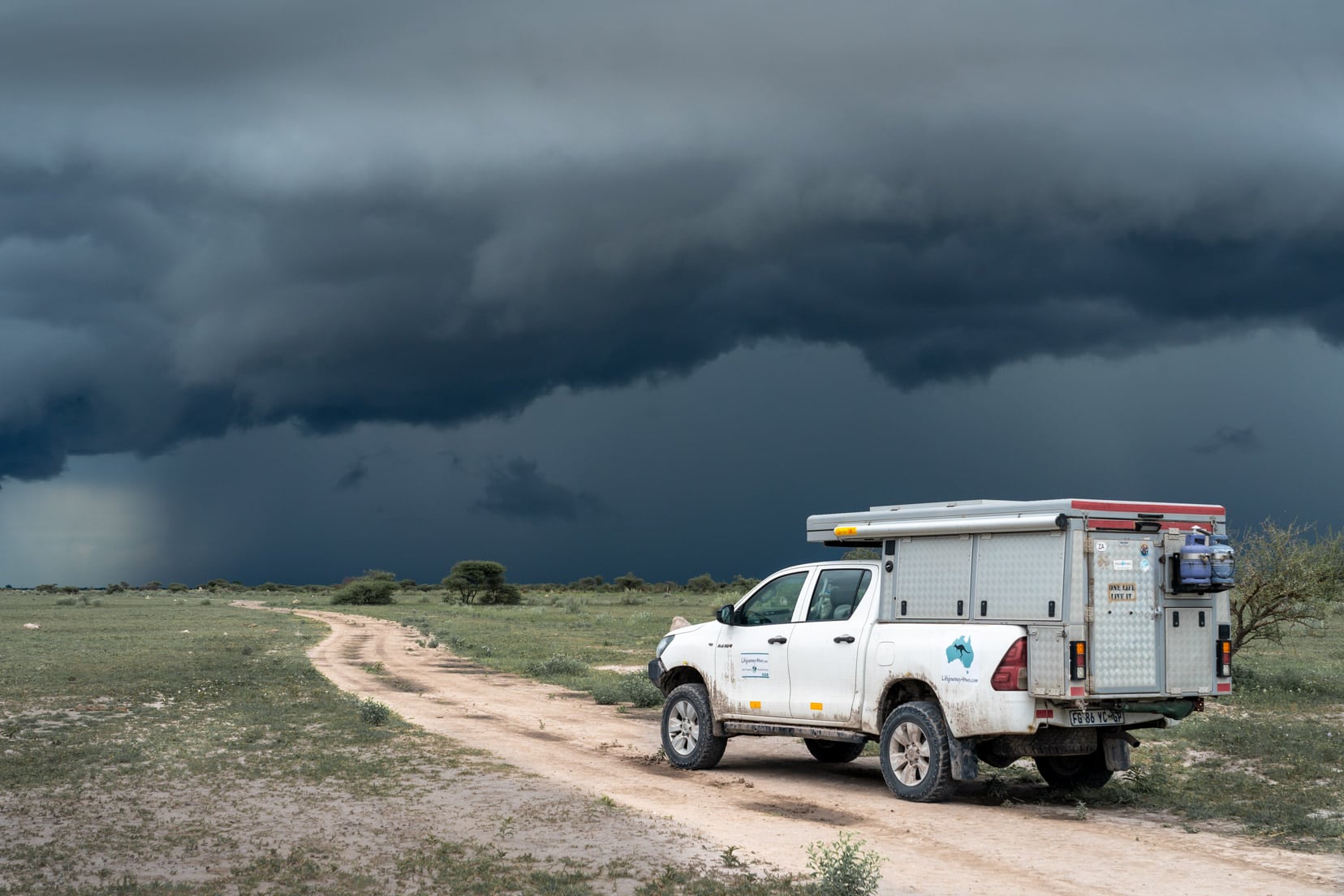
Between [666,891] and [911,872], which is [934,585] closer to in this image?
[911,872]

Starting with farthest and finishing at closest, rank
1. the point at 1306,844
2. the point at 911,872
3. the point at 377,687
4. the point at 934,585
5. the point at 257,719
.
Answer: the point at 377,687
the point at 257,719
the point at 934,585
the point at 1306,844
the point at 911,872

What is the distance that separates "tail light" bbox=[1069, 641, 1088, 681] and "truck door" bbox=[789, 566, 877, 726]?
243cm

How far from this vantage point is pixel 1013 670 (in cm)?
1149

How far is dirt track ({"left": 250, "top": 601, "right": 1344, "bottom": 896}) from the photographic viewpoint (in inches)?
358

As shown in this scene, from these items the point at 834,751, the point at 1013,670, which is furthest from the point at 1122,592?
the point at 834,751

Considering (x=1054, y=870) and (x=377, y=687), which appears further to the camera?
(x=377, y=687)

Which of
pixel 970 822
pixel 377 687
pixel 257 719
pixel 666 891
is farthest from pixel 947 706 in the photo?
pixel 377 687

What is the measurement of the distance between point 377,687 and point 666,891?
17316mm

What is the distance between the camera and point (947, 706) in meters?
12.0

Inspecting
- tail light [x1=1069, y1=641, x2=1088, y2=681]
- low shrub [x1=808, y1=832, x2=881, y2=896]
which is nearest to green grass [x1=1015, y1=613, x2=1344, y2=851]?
tail light [x1=1069, y1=641, x2=1088, y2=681]

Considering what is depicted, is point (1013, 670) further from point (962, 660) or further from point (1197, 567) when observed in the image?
point (1197, 567)

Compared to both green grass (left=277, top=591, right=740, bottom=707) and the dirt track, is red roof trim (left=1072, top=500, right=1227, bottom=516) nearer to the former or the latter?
the dirt track

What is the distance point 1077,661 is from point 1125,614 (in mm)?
843

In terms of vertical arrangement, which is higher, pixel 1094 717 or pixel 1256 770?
pixel 1094 717
